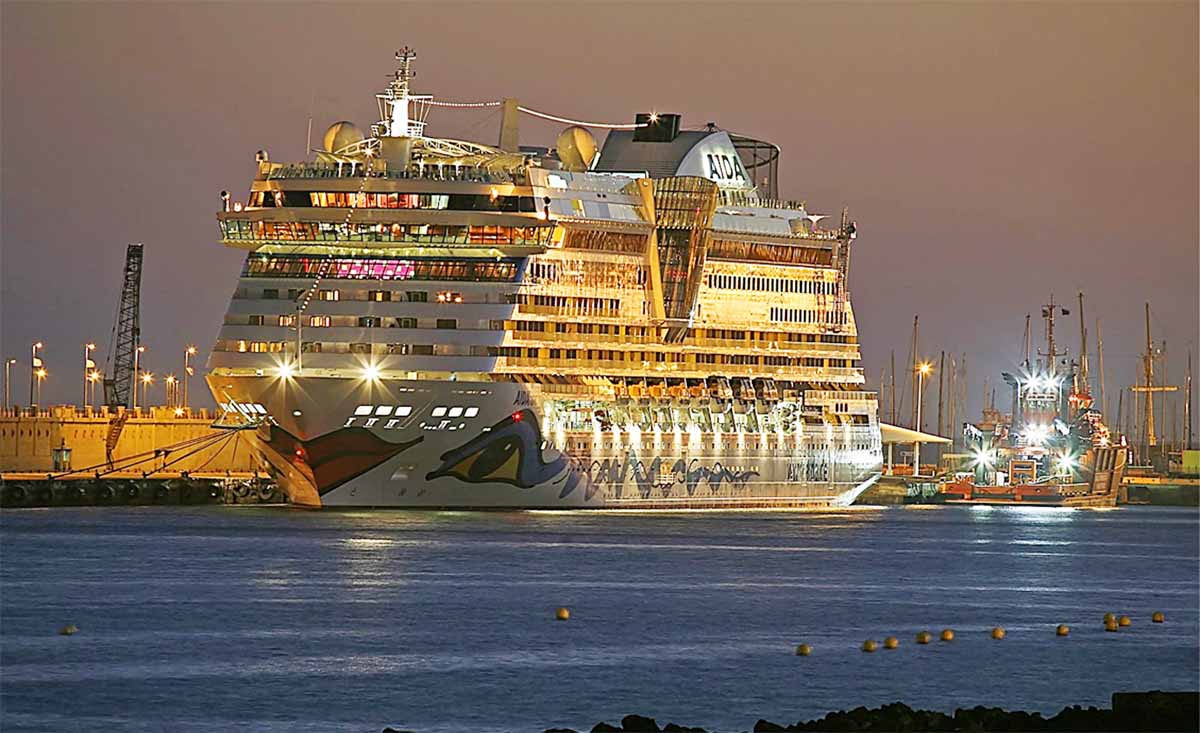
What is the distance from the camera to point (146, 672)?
4644 centimetres

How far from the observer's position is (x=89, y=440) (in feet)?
439

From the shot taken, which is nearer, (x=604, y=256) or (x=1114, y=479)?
(x=604, y=256)

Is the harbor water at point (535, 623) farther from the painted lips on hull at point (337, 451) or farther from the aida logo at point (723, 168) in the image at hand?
the aida logo at point (723, 168)

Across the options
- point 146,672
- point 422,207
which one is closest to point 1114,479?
point 422,207

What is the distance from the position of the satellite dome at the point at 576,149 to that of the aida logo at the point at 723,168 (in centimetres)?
499

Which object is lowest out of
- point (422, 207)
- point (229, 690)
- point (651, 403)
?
point (229, 690)

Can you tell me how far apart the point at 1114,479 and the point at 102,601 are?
288 feet

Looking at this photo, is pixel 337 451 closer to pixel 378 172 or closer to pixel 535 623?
pixel 378 172

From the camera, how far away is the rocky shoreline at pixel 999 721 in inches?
1377

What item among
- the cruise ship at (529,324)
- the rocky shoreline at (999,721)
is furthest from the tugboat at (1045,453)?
the rocky shoreline at (999,721)

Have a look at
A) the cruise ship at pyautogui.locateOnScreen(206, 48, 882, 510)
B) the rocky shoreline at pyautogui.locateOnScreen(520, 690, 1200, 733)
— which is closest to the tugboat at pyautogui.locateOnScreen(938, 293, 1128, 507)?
the cruise ship at pyautogui.locateOnScreen(206, 48, 882, 510)

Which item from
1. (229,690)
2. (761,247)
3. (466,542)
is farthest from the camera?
(761,247)

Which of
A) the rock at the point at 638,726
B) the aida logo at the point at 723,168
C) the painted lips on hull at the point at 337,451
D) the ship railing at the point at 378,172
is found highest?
the aida logo at the point at 723,168

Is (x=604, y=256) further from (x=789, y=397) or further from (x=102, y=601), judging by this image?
(x=102, y=601)
